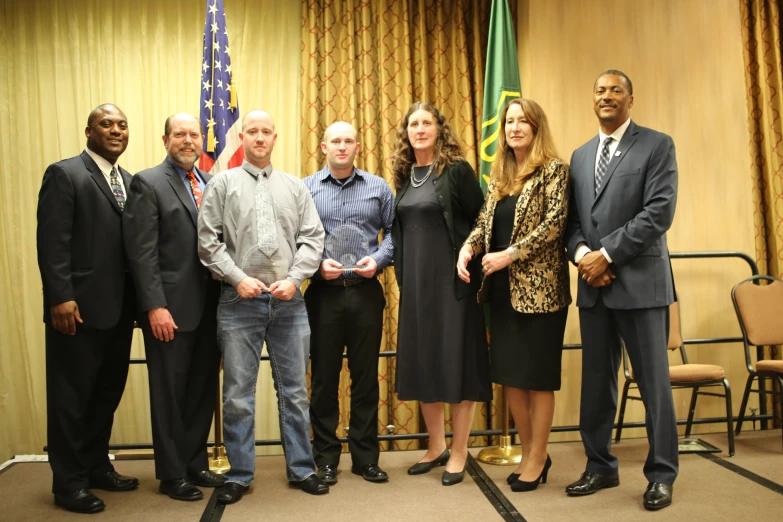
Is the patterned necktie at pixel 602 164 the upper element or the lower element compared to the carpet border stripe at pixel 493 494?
upper

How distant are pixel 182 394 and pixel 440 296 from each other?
128cm

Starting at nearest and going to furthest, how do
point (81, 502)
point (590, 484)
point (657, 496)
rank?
1. point (657, 496)
2. point (81, 502)
3. point (590, 484)

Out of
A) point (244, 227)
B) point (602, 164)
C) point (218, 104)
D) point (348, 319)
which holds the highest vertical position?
point (218, 104)

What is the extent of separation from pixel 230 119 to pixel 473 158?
1.76 m

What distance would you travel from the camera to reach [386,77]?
4.67 m

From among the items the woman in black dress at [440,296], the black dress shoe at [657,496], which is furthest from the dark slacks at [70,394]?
the black dress shoe at [657,496]

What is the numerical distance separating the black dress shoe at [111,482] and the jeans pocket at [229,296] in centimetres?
100

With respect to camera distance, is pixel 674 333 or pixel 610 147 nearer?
pixel 610 147

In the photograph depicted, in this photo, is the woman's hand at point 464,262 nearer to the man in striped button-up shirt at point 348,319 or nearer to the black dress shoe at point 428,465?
the man in striped button-up shirt at point 348,319

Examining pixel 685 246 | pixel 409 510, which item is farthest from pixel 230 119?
pixel 685 246

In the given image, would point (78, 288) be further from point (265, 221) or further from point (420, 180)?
point (420, 180)

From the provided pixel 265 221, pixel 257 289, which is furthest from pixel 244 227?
pixel 257 289

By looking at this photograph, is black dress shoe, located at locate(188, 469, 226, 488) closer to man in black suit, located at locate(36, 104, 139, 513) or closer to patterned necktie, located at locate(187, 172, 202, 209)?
man in black suit, located at locate(36, 104, 139, 513)

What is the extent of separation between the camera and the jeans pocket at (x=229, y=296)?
3.02 m
